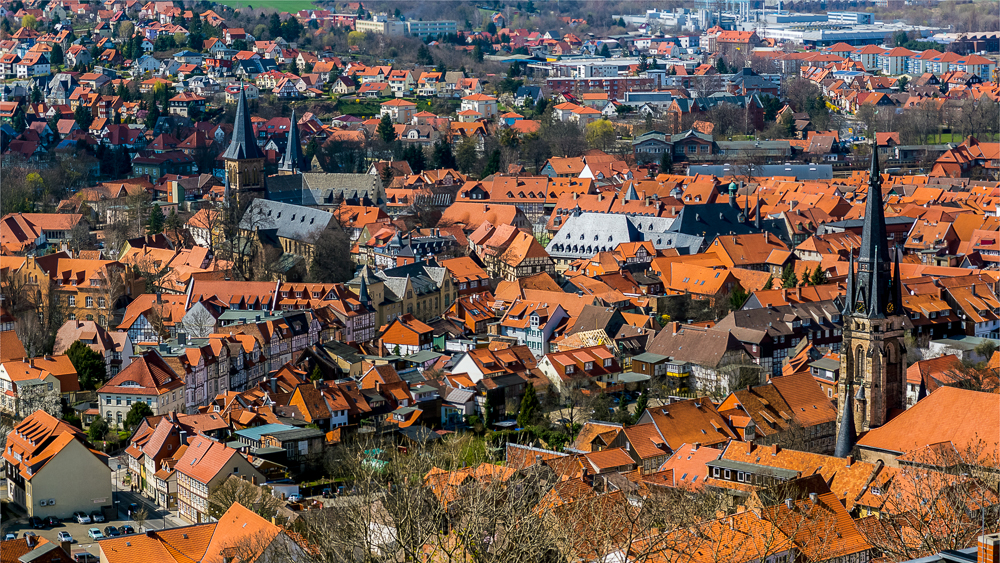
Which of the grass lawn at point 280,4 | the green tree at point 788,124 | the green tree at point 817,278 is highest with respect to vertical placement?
the green tree at point 817,278

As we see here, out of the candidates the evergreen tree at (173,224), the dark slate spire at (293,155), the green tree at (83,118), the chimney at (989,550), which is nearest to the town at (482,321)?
the chimney at (989,550)

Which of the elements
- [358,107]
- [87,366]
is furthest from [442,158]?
[87,366]

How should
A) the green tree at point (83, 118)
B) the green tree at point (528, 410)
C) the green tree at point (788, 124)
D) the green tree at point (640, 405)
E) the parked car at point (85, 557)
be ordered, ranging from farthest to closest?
the green tree at point (788, 124)
the green tree at point (83, 118)
the green tree at point (528, 410)
the green tree at point (640, 405)
the parked car at point (85, 557)

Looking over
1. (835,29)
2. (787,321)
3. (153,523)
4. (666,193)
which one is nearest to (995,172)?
(666,193)

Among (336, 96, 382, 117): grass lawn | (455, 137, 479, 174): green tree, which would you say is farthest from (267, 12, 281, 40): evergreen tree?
(455, 137, 479, 174): green tree

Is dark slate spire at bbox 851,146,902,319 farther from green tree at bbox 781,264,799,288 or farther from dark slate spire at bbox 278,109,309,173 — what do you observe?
dark slate spire at bbox 278,109,309,173

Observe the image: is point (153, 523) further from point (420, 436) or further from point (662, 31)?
A: point (662, 31)

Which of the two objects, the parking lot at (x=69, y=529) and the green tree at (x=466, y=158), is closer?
the parking lot at (x=69, y=529)

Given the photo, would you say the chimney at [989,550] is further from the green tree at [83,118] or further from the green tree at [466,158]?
the green tree at [83,118]
